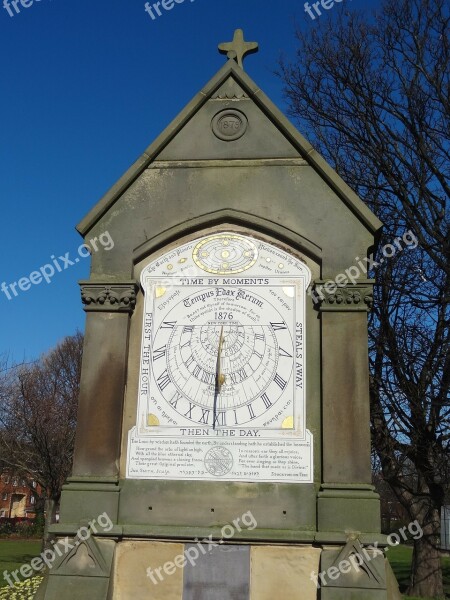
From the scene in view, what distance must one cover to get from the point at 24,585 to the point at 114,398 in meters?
8.29

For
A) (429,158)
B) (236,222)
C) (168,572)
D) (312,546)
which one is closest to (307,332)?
(236,222)

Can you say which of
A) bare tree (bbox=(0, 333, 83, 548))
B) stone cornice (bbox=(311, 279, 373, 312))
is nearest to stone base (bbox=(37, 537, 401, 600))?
stone cornice (bbox=(311, 279, 373, 312))

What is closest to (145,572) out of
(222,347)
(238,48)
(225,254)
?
(222,347)

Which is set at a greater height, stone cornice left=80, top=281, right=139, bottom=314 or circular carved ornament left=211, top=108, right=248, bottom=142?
circular carved ornament left=211, top=108, right=248, bottom=142

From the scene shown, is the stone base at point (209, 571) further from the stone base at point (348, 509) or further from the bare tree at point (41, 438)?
the bare tree at point (41, 438)

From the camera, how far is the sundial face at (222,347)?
8.15 metres

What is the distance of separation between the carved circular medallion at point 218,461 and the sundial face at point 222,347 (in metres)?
0.01

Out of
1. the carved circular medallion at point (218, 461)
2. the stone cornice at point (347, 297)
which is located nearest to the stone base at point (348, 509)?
the carved circular medallion at point (218, 461)

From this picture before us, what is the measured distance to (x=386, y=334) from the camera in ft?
56.9

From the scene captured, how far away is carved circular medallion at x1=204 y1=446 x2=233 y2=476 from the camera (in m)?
8.01

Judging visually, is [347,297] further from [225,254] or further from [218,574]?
[218,574]

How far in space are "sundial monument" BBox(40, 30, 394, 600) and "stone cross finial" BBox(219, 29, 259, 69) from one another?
425mm

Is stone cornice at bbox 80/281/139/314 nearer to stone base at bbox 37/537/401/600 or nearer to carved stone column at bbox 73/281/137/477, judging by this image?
carved stone column at bbox 73/281/137/477

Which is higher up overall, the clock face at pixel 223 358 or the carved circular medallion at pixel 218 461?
the clock face at pixel 223 358
